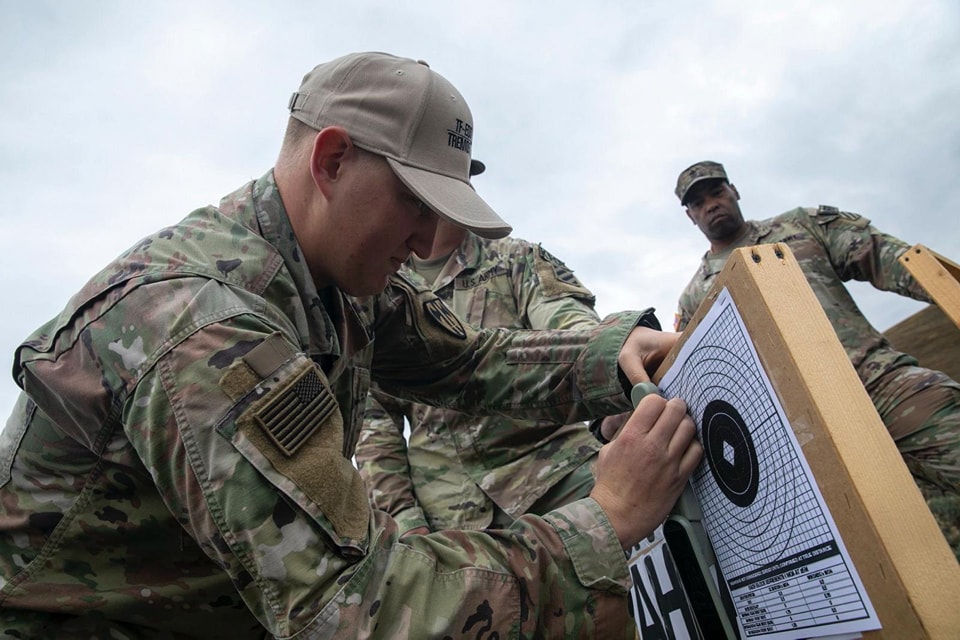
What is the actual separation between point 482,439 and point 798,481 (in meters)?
1.58

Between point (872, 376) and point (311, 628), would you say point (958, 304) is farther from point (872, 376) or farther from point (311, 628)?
point (311, 628)

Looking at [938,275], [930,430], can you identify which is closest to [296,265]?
[938,275]

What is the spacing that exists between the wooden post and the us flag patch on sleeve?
2.49 meters

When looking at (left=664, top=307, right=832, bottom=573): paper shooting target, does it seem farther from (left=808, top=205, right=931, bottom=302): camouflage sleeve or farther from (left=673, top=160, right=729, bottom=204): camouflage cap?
(left=673, top=160, right=729, bottom=204): camouflage cap

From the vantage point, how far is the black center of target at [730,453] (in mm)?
1157

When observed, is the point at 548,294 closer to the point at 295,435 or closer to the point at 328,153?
the point at 328,153

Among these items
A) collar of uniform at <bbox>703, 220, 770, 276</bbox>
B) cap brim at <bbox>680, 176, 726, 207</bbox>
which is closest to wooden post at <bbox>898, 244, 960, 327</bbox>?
collar of uniform at <bbox>703, 220, 770, 276</bbox>

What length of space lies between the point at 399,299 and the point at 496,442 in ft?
2.64

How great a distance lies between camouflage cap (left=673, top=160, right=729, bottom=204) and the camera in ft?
14.5

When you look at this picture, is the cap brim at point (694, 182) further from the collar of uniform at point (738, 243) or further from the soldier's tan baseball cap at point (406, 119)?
the soldier's tan baseball cap at point (406, 119)

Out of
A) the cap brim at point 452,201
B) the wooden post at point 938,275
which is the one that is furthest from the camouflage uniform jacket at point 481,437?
the wooden post at point 938,275

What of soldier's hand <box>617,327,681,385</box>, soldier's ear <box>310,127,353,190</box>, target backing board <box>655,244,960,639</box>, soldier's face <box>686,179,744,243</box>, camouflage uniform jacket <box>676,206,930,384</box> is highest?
soldier's face <box>686,179,744,243</box>

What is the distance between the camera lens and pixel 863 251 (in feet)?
12.2

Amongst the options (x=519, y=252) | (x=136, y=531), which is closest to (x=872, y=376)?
(x=519, y=252)
